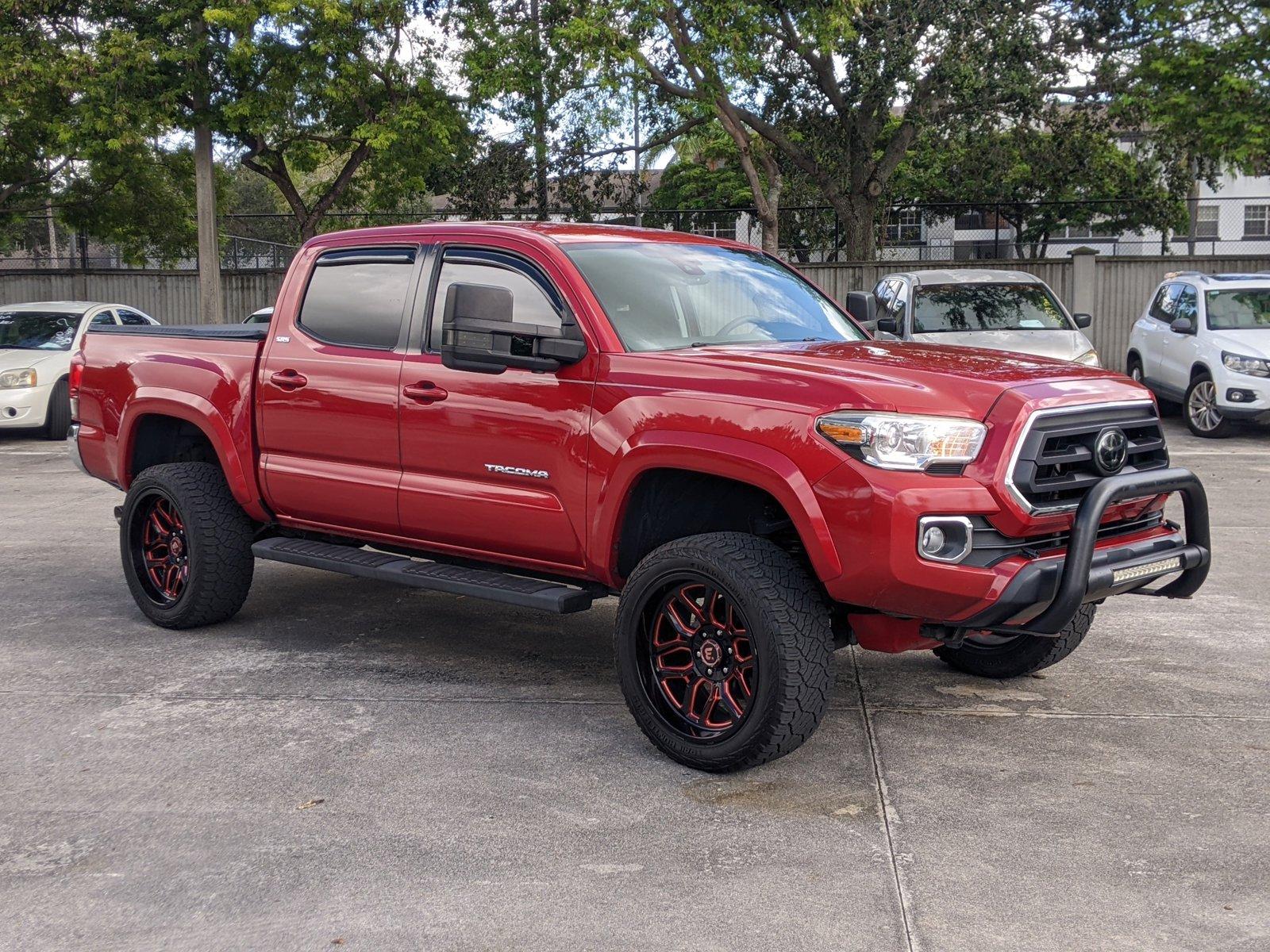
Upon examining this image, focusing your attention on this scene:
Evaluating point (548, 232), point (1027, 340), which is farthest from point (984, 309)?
point (548, 232)

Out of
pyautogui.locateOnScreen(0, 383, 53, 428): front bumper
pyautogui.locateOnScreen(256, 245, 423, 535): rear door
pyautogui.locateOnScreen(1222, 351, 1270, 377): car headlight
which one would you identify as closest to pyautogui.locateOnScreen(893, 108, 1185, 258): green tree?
pyautogui.locateOnScreen(1222, 351, 1270, 377): car headlight

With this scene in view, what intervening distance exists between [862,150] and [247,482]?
19257mm

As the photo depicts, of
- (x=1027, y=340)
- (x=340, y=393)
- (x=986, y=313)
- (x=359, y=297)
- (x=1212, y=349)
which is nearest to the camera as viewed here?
(x=340, y=393)

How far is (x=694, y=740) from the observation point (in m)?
4.95

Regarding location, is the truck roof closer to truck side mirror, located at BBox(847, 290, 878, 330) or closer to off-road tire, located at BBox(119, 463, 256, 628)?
truck side mirror, located at BBox(847, 290, 878, 330)

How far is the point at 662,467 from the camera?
16.8ft

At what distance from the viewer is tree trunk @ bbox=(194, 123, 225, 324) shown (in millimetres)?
23781

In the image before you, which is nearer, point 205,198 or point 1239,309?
point 1239,309

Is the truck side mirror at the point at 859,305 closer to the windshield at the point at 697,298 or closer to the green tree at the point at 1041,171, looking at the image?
the windshield at the point at 697,298

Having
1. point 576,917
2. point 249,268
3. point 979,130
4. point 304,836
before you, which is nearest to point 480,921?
point 576,917

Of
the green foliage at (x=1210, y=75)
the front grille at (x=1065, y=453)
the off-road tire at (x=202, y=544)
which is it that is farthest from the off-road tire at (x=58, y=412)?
the green foliage at (x=1210, y=75)

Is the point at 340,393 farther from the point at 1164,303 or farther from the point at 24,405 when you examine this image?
the point at 1164,303

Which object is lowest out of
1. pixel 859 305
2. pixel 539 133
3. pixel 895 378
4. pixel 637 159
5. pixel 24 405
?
pixel 24 405

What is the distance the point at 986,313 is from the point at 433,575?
994 cm
